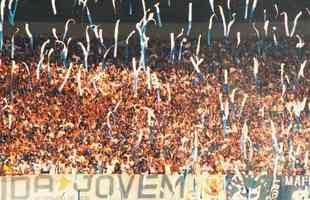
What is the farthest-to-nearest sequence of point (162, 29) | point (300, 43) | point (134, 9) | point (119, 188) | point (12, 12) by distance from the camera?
point (300, 43), point (162, 29), point (134, 9), point (12, 12), point (119, 188)

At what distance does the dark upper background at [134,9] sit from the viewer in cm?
551

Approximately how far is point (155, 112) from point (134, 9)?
103cm

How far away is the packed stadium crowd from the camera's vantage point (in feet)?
18.7

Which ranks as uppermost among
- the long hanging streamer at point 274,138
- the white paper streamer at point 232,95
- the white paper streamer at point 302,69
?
the white paper streamer at point 302,69

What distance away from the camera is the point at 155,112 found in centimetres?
596

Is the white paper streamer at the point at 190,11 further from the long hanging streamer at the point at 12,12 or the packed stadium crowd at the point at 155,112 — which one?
the long hanging streamer at the point at 12,12

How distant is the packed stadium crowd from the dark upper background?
1.31 feet

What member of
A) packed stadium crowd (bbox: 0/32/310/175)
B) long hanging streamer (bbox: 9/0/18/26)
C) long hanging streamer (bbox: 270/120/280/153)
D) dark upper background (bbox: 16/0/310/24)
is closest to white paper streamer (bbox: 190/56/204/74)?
packed stadium crowd (bbox: 0/32/310/175)

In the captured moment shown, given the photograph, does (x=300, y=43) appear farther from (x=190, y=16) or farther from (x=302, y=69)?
(x=190, y=16)

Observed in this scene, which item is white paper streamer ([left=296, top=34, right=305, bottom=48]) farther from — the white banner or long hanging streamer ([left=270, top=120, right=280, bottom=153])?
the white banner

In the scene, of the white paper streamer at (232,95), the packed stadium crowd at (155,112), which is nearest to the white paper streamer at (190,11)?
the packed stadium crowd at (155,112)

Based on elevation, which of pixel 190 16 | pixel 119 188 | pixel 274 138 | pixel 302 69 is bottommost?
pixel 119 188

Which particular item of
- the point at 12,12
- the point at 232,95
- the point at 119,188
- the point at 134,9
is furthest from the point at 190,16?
the point at 119,188

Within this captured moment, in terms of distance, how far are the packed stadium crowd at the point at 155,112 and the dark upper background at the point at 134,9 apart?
15.7 inches
